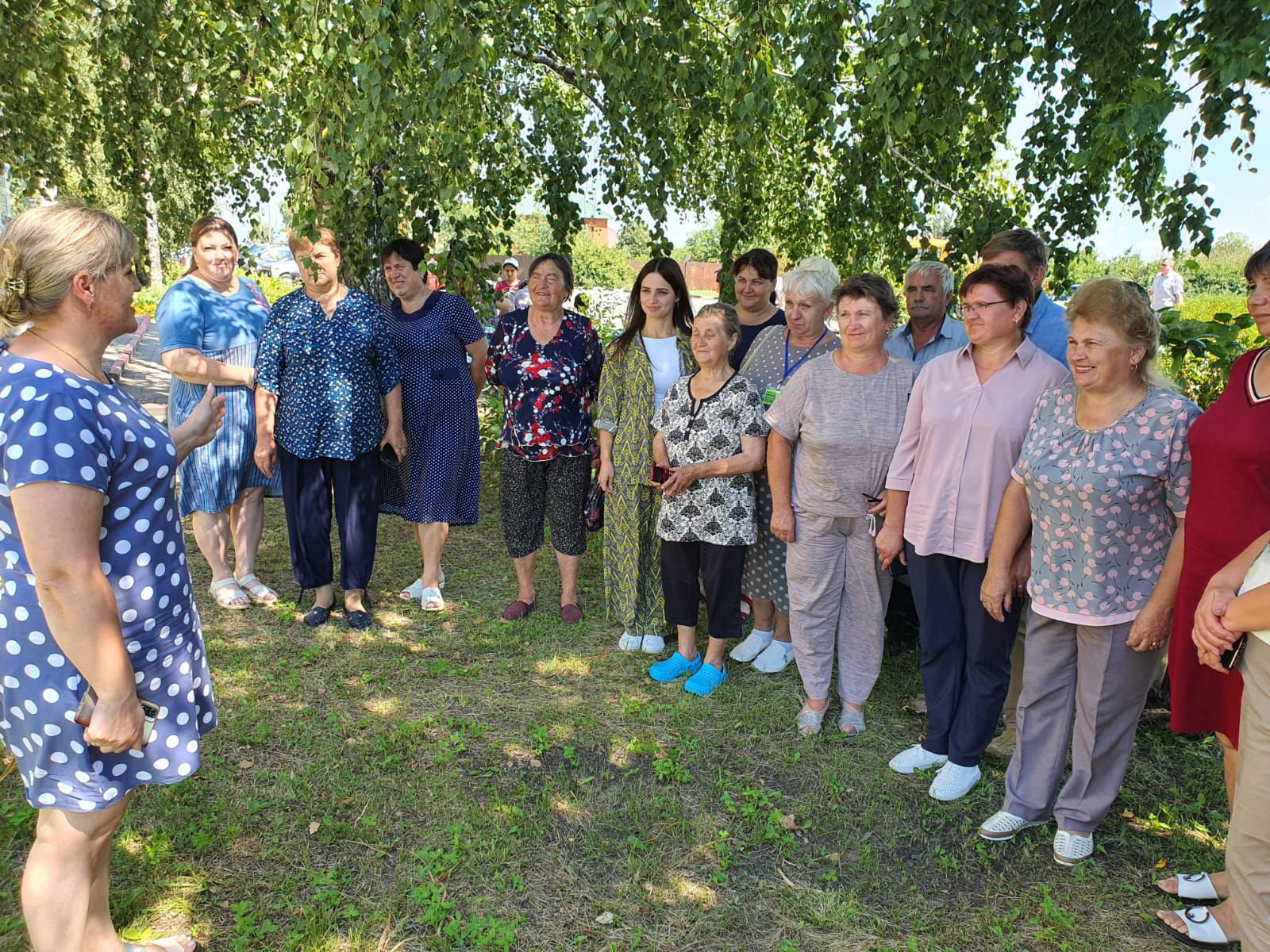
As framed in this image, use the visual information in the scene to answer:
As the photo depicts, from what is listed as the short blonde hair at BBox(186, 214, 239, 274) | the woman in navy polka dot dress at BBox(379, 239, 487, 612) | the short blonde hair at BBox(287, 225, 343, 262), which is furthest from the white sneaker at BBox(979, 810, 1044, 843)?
the short blonde hair at BBox(186, 214, 239, 274)

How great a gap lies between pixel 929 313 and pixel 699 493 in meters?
1.28

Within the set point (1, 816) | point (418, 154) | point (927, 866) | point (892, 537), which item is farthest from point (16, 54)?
point (927, 866)

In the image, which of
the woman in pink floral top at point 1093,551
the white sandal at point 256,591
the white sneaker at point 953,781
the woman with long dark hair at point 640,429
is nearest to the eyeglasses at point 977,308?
the woman in pink floral top at point 1093,551

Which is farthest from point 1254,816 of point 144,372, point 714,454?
point 144,372

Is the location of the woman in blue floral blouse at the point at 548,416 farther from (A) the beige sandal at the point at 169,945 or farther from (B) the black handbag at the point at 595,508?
(A) the beige sandal at the point at 169,945

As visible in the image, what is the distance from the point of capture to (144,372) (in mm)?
12203

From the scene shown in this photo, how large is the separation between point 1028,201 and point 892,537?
118 inches

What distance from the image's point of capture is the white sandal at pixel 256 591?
4.73 metres

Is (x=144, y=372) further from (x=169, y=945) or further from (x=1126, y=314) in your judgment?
(x=1126, y=314)

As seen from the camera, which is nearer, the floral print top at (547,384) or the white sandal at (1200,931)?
the white sandal at (1200,931)

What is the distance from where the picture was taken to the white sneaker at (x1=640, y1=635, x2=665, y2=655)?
14.2 ft

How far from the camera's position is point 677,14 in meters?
3.77

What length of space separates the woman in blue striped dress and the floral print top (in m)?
1.28

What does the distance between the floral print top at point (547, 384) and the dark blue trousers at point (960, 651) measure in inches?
75.1
